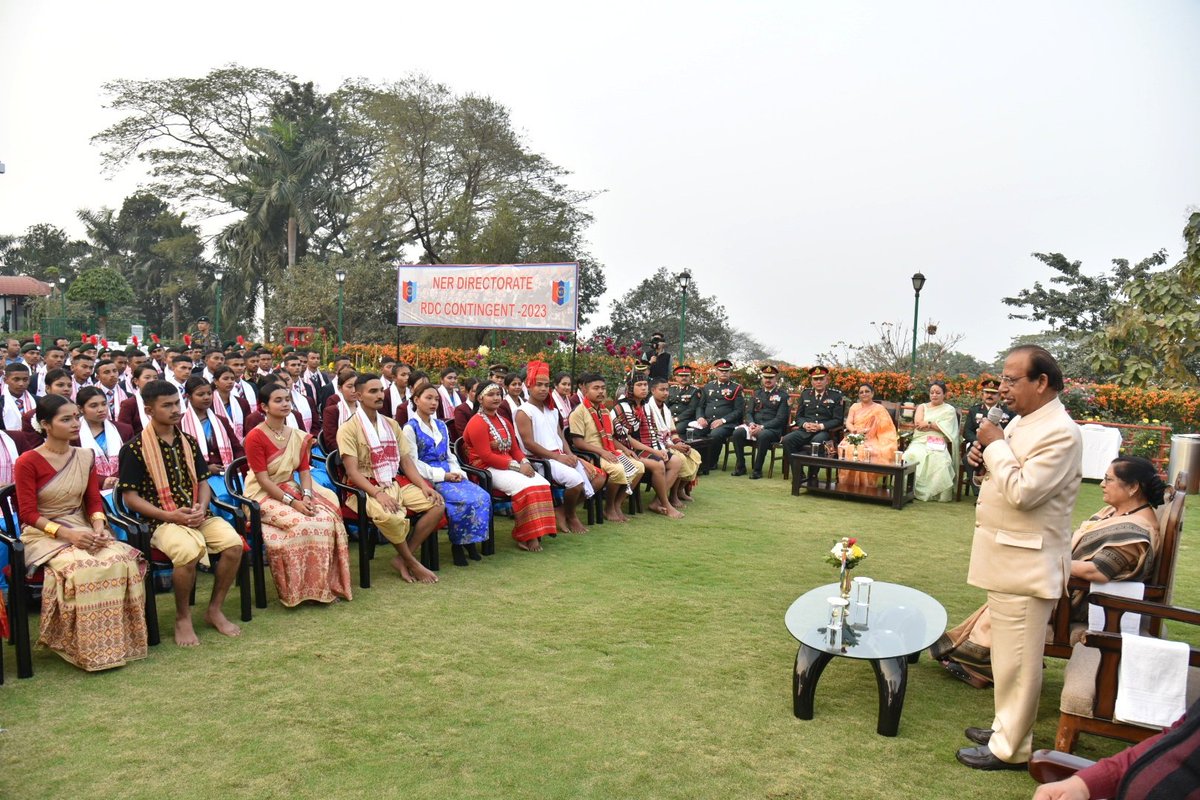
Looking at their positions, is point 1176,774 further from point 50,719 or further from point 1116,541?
point 50,719

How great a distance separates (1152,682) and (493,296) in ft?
36.4

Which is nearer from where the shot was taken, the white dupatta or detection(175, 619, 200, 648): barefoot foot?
detection(175, 619, 200, 648): barefoot foot

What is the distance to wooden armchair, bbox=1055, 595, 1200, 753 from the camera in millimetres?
3137

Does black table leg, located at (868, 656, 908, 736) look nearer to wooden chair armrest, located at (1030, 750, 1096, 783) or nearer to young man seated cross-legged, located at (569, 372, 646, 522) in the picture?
wooden chair armrest, located at (1030, 750, 1096, 783)

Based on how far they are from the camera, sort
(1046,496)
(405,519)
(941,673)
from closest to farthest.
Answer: (1046,496) < (941,673) < (405,519)

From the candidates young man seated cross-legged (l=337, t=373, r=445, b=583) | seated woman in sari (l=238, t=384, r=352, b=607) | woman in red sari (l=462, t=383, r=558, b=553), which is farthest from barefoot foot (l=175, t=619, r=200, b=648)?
woman in red sari (l=462, t=383, r=558, b=553)

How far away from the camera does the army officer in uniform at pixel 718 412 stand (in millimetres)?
11422

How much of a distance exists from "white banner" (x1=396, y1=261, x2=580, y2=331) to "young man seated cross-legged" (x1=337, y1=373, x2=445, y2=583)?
20.1 feet

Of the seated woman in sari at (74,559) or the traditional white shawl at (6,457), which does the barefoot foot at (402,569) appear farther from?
the traditional white shawl at (6,457)

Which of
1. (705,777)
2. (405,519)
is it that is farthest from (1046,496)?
(405,519)

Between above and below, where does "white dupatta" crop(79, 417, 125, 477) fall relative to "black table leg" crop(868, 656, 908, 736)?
above

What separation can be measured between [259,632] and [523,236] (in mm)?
24928

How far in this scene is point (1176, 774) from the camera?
2080 mm

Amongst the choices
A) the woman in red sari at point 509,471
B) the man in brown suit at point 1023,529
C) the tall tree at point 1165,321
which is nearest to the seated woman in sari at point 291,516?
the woman in red sari at point 509,471
